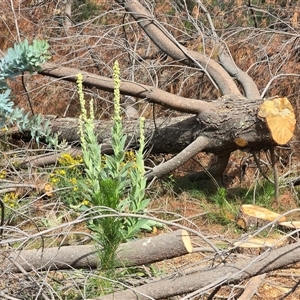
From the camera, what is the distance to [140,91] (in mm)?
4586

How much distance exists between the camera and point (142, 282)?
9.80ft

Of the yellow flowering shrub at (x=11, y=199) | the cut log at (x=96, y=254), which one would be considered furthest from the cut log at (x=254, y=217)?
the yellow flowering shrub at (x=11, y=199)

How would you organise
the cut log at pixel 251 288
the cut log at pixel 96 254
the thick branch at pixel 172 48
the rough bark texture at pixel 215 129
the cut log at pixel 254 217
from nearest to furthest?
the cut log at pixel 96 254
the cut log at pixel 251 288
the cut log at pixel 254 217
the rough bark texture at pixel 215 129
the thick branch at pixel 172 48

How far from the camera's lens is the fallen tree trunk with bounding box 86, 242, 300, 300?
2578 millimetres

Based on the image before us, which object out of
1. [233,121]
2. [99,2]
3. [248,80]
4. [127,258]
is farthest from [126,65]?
[127,258]

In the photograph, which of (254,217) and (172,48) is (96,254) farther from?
(172,48)

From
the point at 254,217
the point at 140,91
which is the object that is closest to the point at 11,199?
the point at 140,91

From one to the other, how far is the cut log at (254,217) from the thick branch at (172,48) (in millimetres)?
1179

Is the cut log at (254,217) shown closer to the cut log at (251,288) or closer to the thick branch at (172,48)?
the cut log at (251,288)

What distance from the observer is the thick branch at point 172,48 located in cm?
498

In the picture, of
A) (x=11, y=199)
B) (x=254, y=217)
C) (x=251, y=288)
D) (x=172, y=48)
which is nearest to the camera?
(x=251, y=288)

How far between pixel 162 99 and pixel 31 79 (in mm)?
1936

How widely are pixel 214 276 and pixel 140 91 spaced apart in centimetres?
228

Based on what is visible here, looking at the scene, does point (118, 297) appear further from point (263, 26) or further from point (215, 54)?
point (263, 26)
